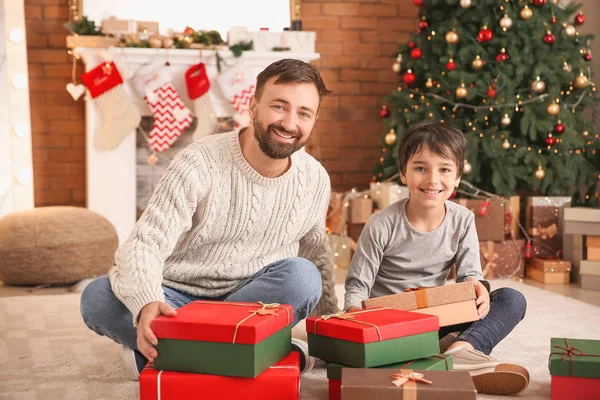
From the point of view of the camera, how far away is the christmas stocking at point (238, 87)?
4.41m

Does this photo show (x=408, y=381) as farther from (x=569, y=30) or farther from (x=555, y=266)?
(x=569, y=30)

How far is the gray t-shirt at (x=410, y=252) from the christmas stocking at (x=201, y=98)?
239 centimetres

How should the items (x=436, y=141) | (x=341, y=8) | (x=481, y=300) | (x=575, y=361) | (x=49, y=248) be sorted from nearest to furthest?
(x=575, y=361)
(x=481, y=300)
(x=436, y=141)
(x=49, y=248)
(x=341, y=8)

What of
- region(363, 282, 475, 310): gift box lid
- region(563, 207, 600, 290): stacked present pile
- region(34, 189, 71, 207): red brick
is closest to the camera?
region(363, 282, 475, 310): gift box lid

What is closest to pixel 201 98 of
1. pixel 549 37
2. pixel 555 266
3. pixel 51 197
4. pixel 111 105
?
pixel 111 105

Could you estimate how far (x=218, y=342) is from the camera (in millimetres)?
1523

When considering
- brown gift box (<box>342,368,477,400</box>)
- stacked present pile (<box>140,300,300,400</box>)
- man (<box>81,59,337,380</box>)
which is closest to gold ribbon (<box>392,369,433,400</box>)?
brown gift box (<box>342,368,477,400</box>)

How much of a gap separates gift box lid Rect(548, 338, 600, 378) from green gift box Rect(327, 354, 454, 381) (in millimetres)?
251

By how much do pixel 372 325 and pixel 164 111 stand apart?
9.90ft

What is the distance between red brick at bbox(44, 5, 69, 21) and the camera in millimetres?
4637

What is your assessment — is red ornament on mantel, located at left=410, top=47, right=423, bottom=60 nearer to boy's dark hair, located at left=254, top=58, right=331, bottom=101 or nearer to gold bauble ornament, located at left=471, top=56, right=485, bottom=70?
gold bauble ornament, located at left=471, top=56, right=485, bottom=70

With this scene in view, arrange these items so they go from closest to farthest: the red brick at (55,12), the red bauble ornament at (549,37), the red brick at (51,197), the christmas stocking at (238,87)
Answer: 1. the red bauble ornament at (549,37)
2. the christmas stocking at (238,87)
3. the red brick at (55,12)
4. the red brick at (51,197)

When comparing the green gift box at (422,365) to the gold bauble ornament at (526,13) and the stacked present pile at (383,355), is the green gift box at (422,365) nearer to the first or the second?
the stacked present pile at (383,355)

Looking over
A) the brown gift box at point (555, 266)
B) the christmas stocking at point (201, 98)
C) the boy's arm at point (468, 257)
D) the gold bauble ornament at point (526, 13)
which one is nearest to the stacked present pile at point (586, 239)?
the brown gift box at point (555, 266)
